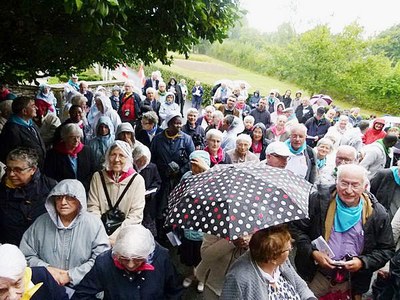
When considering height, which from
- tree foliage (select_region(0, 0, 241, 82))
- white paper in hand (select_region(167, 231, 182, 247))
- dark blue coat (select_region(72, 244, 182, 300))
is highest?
tree foliage (select_region(0, 0, 241, 82))

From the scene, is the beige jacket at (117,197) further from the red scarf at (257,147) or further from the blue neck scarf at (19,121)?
the red scarf at (257,147)

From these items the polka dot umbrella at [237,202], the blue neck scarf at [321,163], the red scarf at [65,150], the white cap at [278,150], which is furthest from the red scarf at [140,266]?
the blue neck scarf at [321,163]

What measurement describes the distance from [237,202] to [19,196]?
207 centimetres

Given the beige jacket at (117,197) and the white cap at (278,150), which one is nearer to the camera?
the beige jacket at (117,197)

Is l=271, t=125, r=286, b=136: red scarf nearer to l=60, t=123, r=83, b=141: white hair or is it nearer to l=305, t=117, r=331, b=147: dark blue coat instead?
l=305, t=117, r=331, b=147: dark blue coat

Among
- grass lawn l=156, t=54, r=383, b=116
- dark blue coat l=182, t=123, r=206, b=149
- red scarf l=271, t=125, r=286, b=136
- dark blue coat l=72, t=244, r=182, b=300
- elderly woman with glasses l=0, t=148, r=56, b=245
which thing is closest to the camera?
dark blue coat l=72, t=244, r=182, b=300

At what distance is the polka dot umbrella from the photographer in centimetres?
236

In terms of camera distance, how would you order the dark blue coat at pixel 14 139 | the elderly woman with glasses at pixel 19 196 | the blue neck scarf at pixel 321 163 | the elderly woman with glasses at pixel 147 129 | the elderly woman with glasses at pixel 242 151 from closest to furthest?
the elderly woman with glasses at pixel 19 196 → the dark blue coat at pixel 14 139 → the elderly woman with glasses at pixel 242 151 → the blue neck scarf at pixel 321 163 → the elderly woman with glasses at pixel 147 129

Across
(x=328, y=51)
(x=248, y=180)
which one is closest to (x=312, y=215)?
(x=248, y=180)

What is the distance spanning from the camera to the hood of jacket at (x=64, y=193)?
2.91 m

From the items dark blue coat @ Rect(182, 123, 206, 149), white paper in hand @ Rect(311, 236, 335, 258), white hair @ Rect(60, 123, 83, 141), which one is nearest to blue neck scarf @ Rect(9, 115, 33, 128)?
white hair @ Rect(60, 123, 83, 141)

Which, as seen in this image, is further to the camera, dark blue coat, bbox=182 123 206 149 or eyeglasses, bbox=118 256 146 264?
dark blue coat, bbox=182 123 206 149

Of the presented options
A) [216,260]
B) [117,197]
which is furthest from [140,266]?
[117,197]

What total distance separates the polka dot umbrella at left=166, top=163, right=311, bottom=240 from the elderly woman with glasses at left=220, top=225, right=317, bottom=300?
0.12 metres
